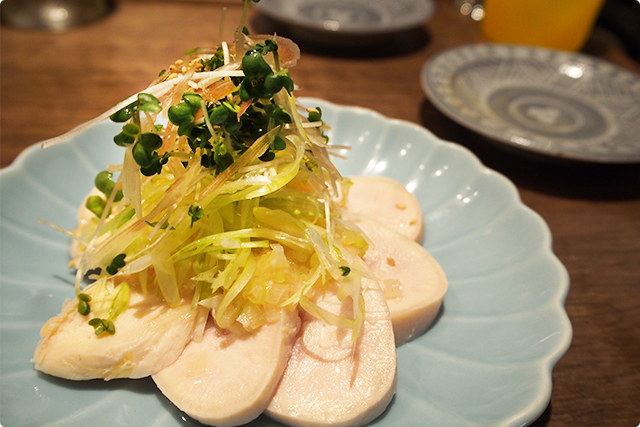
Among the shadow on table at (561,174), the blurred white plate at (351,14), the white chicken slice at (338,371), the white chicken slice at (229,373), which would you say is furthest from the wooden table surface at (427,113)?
the white chicken slice at (229,373)

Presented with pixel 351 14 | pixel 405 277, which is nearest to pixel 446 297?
pixel 405 277

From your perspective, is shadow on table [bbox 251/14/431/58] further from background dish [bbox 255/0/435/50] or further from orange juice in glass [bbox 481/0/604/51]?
orange juice in glass [bbox 481/0/604/51]

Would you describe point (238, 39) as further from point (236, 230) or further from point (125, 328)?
point (125, 328)

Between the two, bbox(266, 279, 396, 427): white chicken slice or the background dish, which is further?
the background dish

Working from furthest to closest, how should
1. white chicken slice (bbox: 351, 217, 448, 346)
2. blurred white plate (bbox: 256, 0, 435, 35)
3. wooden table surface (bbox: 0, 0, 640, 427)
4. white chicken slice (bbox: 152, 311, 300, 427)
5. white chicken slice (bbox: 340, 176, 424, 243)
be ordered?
blurred white plate (bbox: 256, 0, 435, 35) → white chicken slice (bbox: 340, 176, 424, 243) → wooden table surface (bbox: 0, 0, 640, 427) → white chicken slice (bbox: 351, 217, 448, 346) → white chicken slice (bbox: 152, 311, 300, 427)

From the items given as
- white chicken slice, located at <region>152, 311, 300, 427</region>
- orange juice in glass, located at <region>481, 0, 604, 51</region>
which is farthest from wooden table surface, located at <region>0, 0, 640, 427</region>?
white chicken slice, located at <region>152, 311, 300, 427</region>

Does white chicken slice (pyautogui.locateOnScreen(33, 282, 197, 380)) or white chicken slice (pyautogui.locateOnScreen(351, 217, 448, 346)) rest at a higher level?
white chicken slice (pyautogui.locateOnScreen(351, 217, 448, 346))

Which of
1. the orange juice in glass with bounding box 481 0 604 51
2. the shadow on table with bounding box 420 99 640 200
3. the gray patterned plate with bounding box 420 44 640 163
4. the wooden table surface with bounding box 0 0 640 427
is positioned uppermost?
the orange juice in glass with bounding box 481 0 604 51

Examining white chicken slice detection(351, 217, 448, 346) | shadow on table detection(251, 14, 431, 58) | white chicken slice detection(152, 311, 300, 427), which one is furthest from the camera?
shadow on table detection(251, 14, 431, 58)
